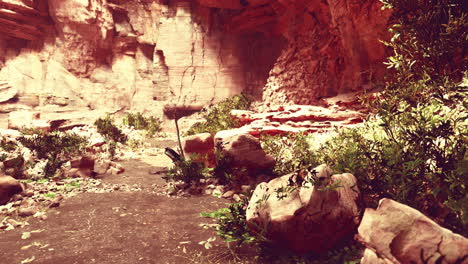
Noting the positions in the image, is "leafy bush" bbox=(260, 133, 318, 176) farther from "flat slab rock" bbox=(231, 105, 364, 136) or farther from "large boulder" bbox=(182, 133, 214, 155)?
"large boulder" bbox=(182, 133, 214, 155)

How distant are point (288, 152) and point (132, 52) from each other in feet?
53.7

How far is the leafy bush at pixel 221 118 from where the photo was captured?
1049 cm

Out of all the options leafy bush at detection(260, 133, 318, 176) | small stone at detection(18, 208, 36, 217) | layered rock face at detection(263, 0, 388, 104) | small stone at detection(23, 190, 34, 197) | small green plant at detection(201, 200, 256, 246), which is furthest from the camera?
layered rock face at detection(263, 0, 388, 104)

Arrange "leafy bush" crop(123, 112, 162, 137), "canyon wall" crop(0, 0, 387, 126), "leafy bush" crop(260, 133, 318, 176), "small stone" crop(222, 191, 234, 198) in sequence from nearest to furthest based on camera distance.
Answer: "small stone" crop(222, 191, 234, 198) < "leafy bush" crop(260, 133, 318, 176) < "leafy bush" crop(123, 112, 162, 137) < "canyon wall" crop(0, 0, 387, 126)

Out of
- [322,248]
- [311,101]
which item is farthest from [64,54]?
[322,248]

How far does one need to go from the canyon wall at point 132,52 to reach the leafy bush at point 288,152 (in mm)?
9722

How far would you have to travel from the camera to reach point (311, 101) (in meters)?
12.3

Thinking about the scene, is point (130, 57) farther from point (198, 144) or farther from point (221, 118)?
point (198, 144)

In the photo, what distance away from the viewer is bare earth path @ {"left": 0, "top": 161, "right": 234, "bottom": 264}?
3.12 meters

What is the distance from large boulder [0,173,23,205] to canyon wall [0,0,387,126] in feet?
39.3

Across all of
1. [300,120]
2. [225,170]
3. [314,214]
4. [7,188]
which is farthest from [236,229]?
[300,120]

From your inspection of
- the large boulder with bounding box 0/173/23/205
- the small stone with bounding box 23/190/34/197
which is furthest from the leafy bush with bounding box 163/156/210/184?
the large boulder with bounding box 0/173/23/205

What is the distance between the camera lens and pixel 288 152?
22.0 ft

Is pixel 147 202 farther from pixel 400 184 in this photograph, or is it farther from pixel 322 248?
pixel 400 184
